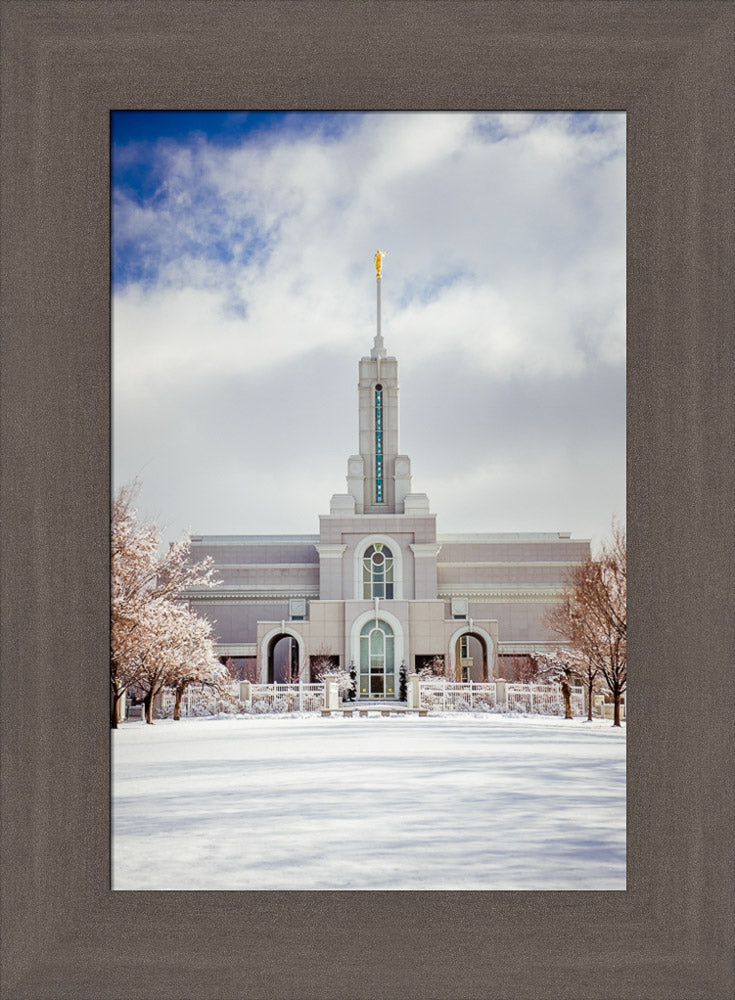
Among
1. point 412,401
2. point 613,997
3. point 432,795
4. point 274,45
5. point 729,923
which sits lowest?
point 432,795

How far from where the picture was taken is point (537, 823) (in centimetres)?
440

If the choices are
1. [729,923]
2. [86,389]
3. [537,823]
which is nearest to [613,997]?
[729,923]

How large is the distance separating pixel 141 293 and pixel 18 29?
2225cm

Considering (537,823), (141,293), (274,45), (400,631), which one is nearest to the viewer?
(274,45)

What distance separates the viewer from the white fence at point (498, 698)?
1266cm

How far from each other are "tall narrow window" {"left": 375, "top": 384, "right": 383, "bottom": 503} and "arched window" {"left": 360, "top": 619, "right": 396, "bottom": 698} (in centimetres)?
250

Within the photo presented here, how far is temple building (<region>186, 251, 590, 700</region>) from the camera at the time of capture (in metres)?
16.0

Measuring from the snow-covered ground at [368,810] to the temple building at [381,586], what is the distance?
254 inches

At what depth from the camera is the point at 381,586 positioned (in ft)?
55.4

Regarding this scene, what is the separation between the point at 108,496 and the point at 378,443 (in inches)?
636

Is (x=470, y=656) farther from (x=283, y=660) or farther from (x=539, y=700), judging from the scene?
(x=539, y=700)

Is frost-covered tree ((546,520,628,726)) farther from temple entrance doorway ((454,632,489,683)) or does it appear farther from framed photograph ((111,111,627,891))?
temple entrance doorway ((454,632,489,683))

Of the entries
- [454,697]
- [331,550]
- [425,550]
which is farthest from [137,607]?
[425,550]

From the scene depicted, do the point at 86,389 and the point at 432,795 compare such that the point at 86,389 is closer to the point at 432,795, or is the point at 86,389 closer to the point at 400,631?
the point at 432,795
